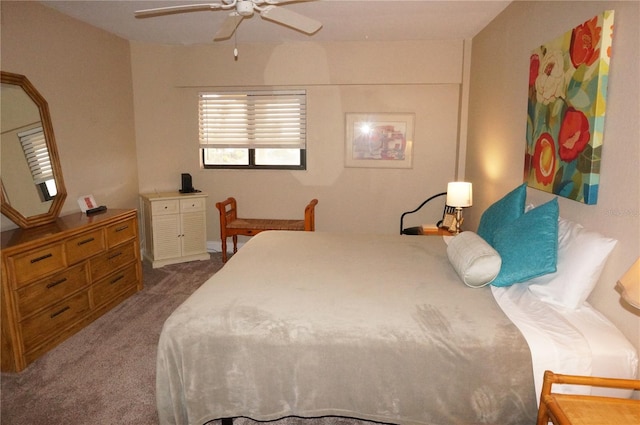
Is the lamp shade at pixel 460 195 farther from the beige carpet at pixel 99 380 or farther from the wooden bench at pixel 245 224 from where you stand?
the beige carpet at pixel 99 380

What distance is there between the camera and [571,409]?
137 centimetres

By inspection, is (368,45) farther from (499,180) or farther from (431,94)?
(499,180)

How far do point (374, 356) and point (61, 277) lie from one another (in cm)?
245

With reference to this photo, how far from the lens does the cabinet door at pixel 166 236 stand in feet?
15.0

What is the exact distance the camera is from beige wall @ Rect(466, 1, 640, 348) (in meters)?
1.81

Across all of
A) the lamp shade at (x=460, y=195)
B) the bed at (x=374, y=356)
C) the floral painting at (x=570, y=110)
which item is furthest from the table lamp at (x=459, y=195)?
the bed at (x=374, y=356)

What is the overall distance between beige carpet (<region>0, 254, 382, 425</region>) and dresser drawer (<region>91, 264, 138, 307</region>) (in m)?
0.15

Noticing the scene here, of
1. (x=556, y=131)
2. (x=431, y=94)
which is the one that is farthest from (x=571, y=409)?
(x=431, y=94)

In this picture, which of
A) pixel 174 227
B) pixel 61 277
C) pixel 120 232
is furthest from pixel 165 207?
pixel 61 277

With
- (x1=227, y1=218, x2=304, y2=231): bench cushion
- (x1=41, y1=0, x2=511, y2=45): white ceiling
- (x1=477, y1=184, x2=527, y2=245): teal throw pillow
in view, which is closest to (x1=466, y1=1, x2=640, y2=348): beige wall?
(x1=477, y1=184, x2=527, y2=245): teal throw pillow

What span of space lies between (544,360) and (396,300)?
670mm

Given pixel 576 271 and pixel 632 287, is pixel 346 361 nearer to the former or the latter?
pixel 632 287

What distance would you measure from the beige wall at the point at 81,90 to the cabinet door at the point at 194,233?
2.55ft

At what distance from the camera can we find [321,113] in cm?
488
